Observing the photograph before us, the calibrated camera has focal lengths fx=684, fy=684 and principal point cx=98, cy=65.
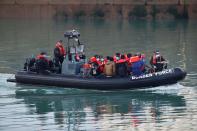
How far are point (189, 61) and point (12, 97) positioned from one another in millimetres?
12762

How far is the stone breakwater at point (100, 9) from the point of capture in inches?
2403

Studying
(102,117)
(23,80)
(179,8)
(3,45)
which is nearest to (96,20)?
(179,8)

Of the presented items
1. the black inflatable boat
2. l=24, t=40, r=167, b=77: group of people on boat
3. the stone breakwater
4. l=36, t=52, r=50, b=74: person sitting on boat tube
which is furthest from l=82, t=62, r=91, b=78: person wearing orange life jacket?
the stone breakwater

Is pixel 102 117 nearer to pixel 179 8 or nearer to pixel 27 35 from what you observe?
pixel 27 35

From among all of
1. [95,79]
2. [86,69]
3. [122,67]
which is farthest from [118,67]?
[86,69]

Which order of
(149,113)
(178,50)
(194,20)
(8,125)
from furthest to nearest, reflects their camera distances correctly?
(194,20) → (178,50) → (149,113) → (8,125)

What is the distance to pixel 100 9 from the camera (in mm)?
62906

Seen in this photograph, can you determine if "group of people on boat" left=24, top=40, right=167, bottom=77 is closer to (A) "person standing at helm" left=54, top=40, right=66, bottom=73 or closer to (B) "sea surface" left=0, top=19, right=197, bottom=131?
(A) "person standing at helm" left=54, top=40, right=66, bottom=73

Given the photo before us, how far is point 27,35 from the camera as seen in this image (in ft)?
167

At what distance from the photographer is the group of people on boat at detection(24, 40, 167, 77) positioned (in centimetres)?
2534

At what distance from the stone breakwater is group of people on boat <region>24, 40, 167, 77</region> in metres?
35.2

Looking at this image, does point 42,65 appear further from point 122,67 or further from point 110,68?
point 122,67

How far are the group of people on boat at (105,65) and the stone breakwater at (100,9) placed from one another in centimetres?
3522

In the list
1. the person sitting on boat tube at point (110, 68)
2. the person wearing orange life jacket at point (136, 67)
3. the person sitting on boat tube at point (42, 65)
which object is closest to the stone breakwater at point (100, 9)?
the person sitting on boat tube at point (42, 65)
